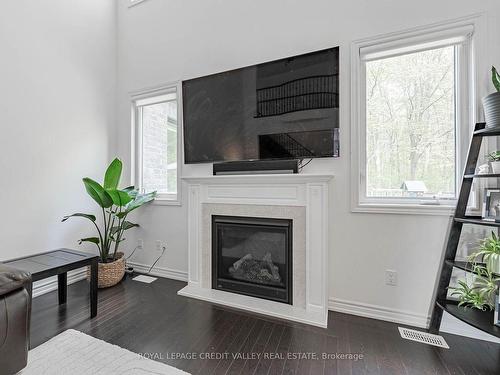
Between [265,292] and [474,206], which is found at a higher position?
[474,206]

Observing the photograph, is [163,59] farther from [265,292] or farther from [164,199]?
[265,292]

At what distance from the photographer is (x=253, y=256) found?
8.21 feet

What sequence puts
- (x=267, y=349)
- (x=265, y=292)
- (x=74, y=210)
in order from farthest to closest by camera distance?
(x=74, y=210) → (x=265, y=292) → (x=267, y=349)

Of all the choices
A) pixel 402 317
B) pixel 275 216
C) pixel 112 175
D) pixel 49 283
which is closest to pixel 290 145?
pixel 275 216

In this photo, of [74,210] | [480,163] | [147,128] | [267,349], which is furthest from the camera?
[147,128]

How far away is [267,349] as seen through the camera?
1696mm

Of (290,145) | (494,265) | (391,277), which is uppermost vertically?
(290,145)

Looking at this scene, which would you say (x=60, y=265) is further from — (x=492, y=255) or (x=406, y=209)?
(x=492, y=255)

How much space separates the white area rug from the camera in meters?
1.48

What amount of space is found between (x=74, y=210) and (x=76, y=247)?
0.44 m

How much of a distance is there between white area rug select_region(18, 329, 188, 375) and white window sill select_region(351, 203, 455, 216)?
5.83ft

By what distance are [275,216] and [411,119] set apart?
1.41 meters

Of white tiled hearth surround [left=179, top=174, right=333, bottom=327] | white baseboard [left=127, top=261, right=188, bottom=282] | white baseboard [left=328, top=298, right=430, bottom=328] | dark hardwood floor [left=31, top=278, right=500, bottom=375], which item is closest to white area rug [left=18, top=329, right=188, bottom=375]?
dark hardwood floor [left=31, top=278, right=500, bottom=375]

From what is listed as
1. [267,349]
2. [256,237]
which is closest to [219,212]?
[256,237]
